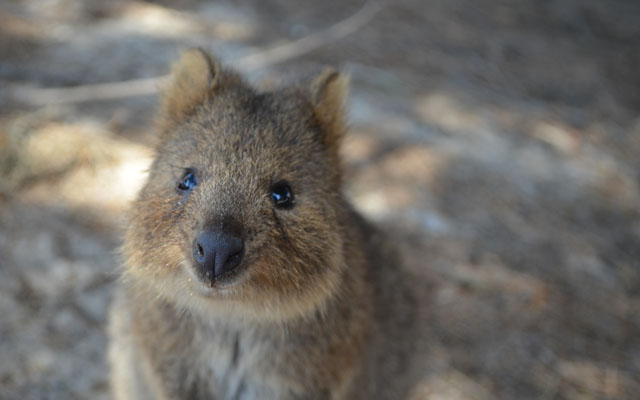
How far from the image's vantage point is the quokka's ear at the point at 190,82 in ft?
10.8

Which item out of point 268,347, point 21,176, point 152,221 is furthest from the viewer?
point 21,176

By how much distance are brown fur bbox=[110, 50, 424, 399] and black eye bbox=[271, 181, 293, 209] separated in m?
0.04

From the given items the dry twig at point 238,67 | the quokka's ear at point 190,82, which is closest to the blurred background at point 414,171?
the dry twig at point 238,67

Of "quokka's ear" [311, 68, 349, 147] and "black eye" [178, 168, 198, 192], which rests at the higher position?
"quokka's ear" [311, 68, 349, 147]

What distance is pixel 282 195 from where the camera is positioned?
289 centimetres

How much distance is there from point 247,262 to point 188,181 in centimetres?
63

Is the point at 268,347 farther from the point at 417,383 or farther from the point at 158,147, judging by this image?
the point at 417,383

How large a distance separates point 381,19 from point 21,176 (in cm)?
619

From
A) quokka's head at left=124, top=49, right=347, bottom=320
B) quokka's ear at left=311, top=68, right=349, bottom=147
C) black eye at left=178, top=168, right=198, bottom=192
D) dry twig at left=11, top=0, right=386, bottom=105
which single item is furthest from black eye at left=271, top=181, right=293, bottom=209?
dry twig at left=11, top=0, right=386, bottom=105

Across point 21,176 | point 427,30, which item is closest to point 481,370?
point 21,176

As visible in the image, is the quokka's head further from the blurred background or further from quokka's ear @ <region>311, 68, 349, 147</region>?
the blurred background

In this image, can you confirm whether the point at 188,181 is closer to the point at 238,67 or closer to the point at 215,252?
the point at 215,252

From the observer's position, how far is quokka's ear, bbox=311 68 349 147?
340 centimetres

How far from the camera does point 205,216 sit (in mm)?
2531
